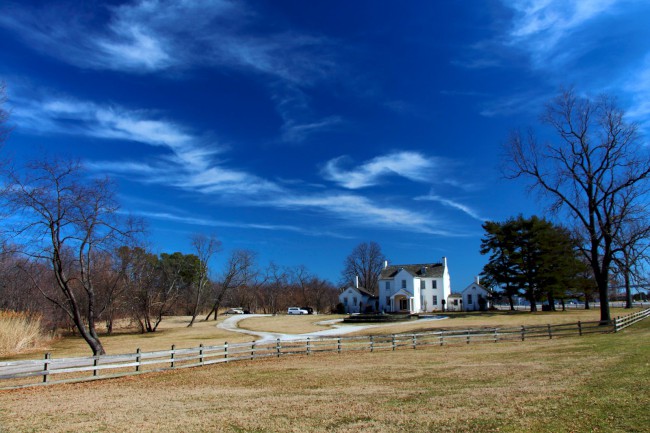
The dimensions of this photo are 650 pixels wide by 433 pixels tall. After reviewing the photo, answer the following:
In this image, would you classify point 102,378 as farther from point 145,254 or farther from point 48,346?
point 145,254

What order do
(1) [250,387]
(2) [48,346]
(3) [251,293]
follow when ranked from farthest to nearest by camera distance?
(3) [251,293] → (2) [48,346] → (1) [250,387]

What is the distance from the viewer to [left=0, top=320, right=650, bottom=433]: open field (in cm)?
827

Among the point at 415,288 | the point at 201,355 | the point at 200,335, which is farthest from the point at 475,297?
the point at 201,355

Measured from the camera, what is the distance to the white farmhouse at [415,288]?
234 ft

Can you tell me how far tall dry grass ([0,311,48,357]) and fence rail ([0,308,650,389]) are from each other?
9521 millimetres

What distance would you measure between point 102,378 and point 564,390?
15726 millimetres

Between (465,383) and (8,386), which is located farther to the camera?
(8,386)

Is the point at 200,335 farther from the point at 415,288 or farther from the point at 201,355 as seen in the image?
the point at 415,288

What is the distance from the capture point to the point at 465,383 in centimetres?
1251

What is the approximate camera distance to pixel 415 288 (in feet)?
236

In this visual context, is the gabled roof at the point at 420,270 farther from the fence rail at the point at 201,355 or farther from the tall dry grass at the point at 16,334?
the tall dry grass at the point at 16,334

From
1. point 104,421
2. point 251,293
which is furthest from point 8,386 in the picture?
point 251,293

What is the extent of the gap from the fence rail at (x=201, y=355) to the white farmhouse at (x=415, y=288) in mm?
35693

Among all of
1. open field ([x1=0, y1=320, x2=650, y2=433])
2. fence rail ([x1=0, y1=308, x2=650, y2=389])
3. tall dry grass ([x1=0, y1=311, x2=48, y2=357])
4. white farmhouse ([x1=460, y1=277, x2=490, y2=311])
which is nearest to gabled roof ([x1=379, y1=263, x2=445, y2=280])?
white farmhouse ([x1=460, y1=277, x2=490, y2=311])
